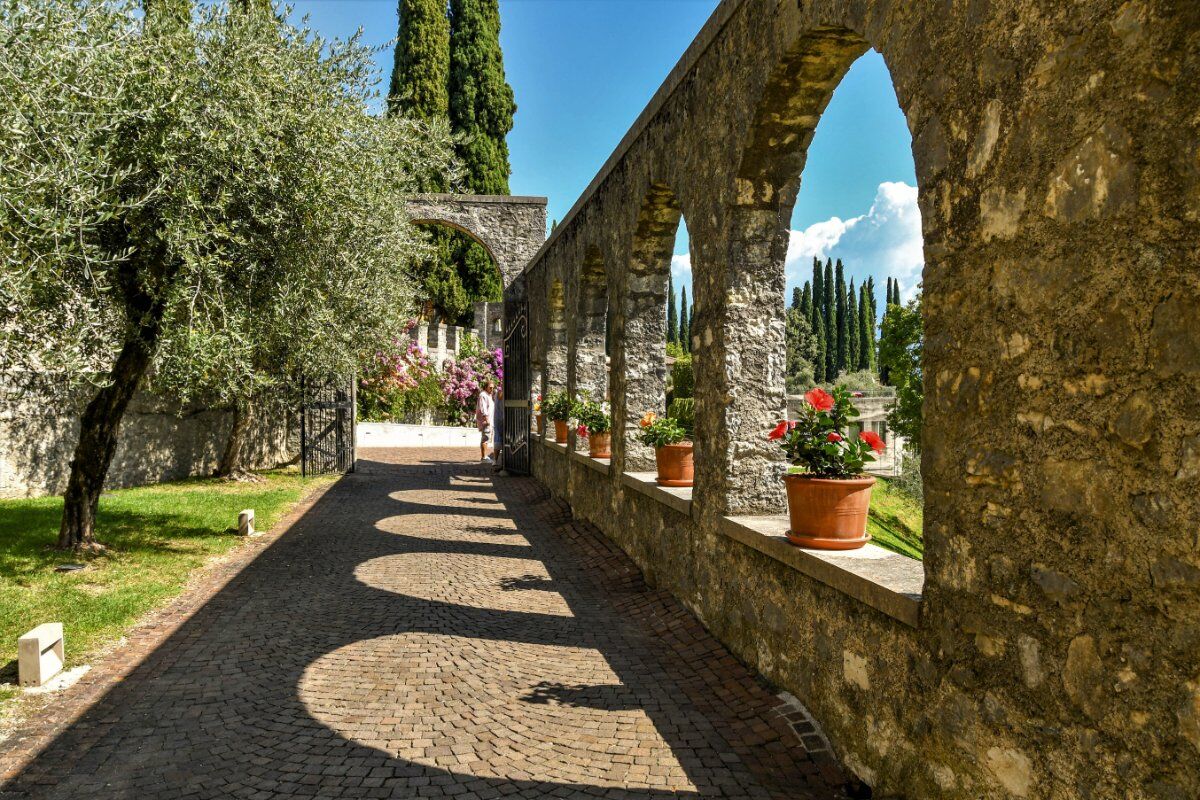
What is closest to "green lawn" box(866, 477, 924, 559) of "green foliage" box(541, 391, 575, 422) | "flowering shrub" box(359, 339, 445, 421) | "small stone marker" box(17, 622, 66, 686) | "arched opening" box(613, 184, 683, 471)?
"green foliage" box(541, 391, 575, 422)

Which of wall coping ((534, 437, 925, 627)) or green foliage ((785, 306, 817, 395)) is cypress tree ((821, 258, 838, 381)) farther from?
wall coping ((534, 437, 925, 627))

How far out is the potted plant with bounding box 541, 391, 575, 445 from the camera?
369 inches

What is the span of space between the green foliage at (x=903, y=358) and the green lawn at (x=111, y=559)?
41.2ft

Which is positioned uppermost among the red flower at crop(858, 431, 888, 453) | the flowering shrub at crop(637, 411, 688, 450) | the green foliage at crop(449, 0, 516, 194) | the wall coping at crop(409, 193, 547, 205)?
the green foliage at crop(449, 0, 516, 194)

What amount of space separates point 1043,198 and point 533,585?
15.1 feet

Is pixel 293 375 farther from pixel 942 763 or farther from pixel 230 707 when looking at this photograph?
pixel 942 763

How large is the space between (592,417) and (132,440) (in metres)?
6.09

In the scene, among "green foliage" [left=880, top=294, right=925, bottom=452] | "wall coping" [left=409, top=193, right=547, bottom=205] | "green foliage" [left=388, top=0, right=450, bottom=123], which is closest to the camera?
"wall coping" [left=409, top=193, right=547, bottom=205]

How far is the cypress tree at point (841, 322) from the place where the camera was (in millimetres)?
38500

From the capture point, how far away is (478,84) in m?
24.1

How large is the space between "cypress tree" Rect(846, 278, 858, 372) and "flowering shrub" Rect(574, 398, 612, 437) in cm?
3129

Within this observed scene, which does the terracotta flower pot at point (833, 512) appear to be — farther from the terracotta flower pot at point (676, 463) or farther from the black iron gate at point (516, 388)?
the black iron gate at point (516, 388)

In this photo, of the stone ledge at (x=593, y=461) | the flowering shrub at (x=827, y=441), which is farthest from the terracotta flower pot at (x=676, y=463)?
the flowering shrub at (x=827, y=441)

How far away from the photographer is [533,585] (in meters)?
5.91
